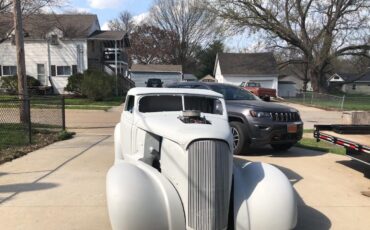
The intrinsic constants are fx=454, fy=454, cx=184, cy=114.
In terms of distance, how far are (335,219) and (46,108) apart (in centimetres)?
1791

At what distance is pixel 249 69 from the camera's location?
185 feet

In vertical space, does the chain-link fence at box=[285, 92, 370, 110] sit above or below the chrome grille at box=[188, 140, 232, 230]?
below

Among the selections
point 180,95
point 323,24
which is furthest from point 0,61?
point 180,95

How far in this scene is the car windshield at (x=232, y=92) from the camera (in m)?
11.3

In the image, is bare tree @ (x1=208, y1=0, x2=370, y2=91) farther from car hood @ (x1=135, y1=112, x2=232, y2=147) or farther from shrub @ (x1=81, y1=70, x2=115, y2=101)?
car hood @ (x1=135, y1=112, x2=232, y2=147)

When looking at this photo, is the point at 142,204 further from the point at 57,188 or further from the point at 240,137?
the point at 240,137

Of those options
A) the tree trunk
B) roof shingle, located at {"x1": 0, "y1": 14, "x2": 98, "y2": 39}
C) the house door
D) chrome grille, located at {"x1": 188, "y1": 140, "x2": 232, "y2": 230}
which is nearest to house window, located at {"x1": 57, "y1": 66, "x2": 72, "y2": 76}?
the house door

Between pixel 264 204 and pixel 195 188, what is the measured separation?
76cm

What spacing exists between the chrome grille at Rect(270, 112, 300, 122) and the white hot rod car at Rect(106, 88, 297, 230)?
4927 millimetres

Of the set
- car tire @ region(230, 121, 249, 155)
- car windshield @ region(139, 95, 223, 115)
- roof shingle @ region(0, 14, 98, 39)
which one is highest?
roof shingle @ region(0, 14, 98, 39)

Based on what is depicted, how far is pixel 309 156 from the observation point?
1048 cm

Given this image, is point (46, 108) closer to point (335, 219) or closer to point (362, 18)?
point (335, 219)

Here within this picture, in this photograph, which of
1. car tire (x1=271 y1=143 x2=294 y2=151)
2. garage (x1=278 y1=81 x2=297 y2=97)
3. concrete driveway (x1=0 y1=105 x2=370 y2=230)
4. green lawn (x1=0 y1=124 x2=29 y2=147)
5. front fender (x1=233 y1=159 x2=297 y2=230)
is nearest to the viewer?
front fender (x1=233 y1=159 x2=297 y2=230)

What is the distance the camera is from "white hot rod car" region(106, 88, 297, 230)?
14.6 feet
